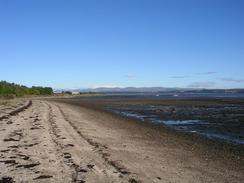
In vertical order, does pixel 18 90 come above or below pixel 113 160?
above

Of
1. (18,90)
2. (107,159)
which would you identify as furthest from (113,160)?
(18,90)

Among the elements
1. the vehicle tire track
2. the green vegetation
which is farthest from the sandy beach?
the green vegetation

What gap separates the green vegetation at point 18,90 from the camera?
107 meters

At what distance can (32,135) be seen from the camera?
21.5m

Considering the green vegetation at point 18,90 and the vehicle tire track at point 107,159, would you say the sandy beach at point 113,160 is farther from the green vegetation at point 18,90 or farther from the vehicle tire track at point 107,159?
the green vegetation at point 18,90

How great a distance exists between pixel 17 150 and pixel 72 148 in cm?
210

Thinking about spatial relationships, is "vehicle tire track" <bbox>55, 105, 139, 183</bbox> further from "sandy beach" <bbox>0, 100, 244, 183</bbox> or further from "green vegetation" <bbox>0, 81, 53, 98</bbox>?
"green vegetation" <bbox>0, 81, 53, 98</bbox>

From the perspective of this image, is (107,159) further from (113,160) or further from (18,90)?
(18,90)

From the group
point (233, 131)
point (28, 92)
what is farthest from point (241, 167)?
point (28, 92)

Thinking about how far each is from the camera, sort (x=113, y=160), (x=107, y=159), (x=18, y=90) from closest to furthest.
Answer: (x=113, y=160) → (x=107, y=159) → (x=18, y=90)

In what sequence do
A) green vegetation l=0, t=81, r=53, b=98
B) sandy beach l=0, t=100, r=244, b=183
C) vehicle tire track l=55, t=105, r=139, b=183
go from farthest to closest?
green vegetation l=0, t=81, r=53, b=98 < vehicle tire track l=55, t=105, r=139, b=183 < sandy beach l=0, t=100, r=244, b=183

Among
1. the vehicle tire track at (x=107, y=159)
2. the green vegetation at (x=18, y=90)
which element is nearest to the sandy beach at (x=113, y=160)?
the vehicle tire track at (x=107, y=159)

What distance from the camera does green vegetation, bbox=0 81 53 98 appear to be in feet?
351

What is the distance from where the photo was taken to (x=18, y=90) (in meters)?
125
